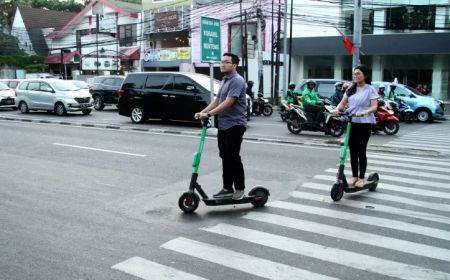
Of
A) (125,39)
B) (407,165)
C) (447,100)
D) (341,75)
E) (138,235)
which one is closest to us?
(138,235)

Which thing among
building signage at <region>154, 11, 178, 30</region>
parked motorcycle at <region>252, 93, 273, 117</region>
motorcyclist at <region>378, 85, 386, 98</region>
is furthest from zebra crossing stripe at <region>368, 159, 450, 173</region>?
building signage at <region>154, 11, 178, 30</region>

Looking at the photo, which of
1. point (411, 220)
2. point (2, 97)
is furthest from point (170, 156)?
point (2, 97)

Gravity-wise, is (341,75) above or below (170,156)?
above

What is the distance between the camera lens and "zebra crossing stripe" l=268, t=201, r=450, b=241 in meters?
5.20

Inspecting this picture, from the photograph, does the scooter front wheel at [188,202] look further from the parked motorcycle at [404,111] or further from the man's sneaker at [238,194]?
the parked motorcycle at [404,111]

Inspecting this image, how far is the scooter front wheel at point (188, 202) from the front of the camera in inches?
231

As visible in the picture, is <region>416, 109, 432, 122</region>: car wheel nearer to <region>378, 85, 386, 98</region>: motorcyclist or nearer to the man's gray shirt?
<region>378, 85, 386, 98</region>: motorcyclist

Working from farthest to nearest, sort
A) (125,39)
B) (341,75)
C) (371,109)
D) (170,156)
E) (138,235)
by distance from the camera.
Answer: (125,39), (341,75), (170,156), (371,109), (138,235)

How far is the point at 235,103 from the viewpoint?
5.84 meters

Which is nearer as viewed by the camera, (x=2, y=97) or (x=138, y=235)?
(x=138, y=235)

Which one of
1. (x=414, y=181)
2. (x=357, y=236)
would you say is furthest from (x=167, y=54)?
(x=357, y=236)

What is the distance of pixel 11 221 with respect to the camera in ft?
18.3

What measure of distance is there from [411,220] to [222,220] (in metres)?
2.21

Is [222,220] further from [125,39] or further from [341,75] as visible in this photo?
[125,39]
